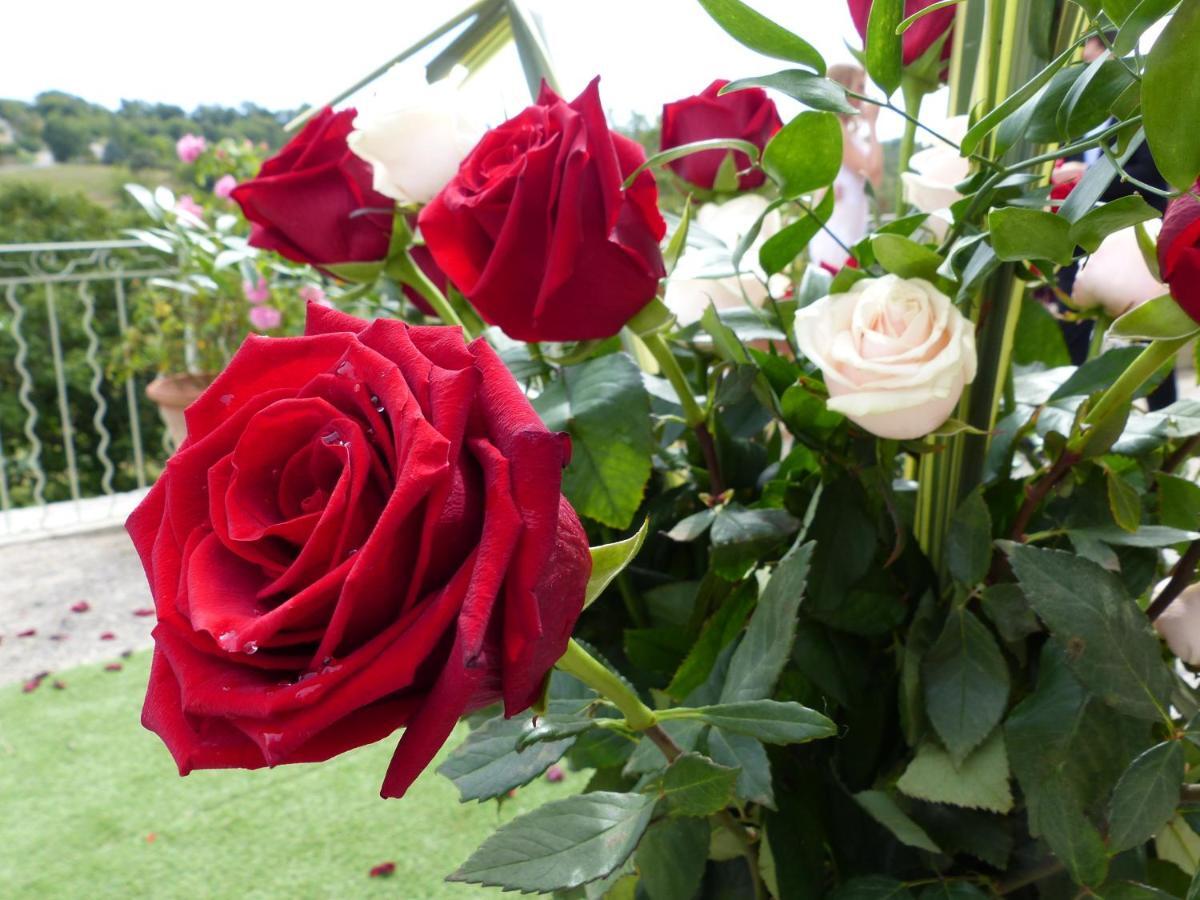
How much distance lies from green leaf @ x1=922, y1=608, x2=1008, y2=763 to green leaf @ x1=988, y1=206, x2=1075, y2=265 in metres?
0.12

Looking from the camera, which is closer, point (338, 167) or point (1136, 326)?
point (1136, 326)

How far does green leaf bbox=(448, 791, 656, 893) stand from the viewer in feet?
0.85

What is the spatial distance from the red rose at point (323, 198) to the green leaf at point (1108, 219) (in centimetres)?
27

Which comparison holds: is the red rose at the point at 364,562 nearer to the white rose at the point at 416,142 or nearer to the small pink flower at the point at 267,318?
the white rose at the point at 416,142

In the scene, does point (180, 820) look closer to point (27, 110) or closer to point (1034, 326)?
point (1034, 326)

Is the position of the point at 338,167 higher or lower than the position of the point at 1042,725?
higher

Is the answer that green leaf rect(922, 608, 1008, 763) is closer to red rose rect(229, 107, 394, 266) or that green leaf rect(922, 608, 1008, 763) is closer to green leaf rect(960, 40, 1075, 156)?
green leaf rect(960, 40, 1075, 156)

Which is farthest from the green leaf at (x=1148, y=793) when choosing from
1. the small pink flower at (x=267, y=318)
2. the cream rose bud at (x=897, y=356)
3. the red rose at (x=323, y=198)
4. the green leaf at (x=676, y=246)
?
the small pink flower at (x=267, y=318)

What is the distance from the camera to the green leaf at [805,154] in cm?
27

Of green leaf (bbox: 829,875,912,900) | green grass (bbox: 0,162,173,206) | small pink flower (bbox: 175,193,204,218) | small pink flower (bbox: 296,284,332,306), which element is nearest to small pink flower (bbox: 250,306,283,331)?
small pink flower (bbox: 175,193,204,218)

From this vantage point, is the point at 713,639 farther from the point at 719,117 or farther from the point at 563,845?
the point at 719,117

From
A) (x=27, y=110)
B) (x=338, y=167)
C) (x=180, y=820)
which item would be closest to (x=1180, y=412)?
(x=338, y=167)

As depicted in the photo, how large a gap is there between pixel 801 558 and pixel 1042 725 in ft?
0.29

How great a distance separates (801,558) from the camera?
0.90ft
